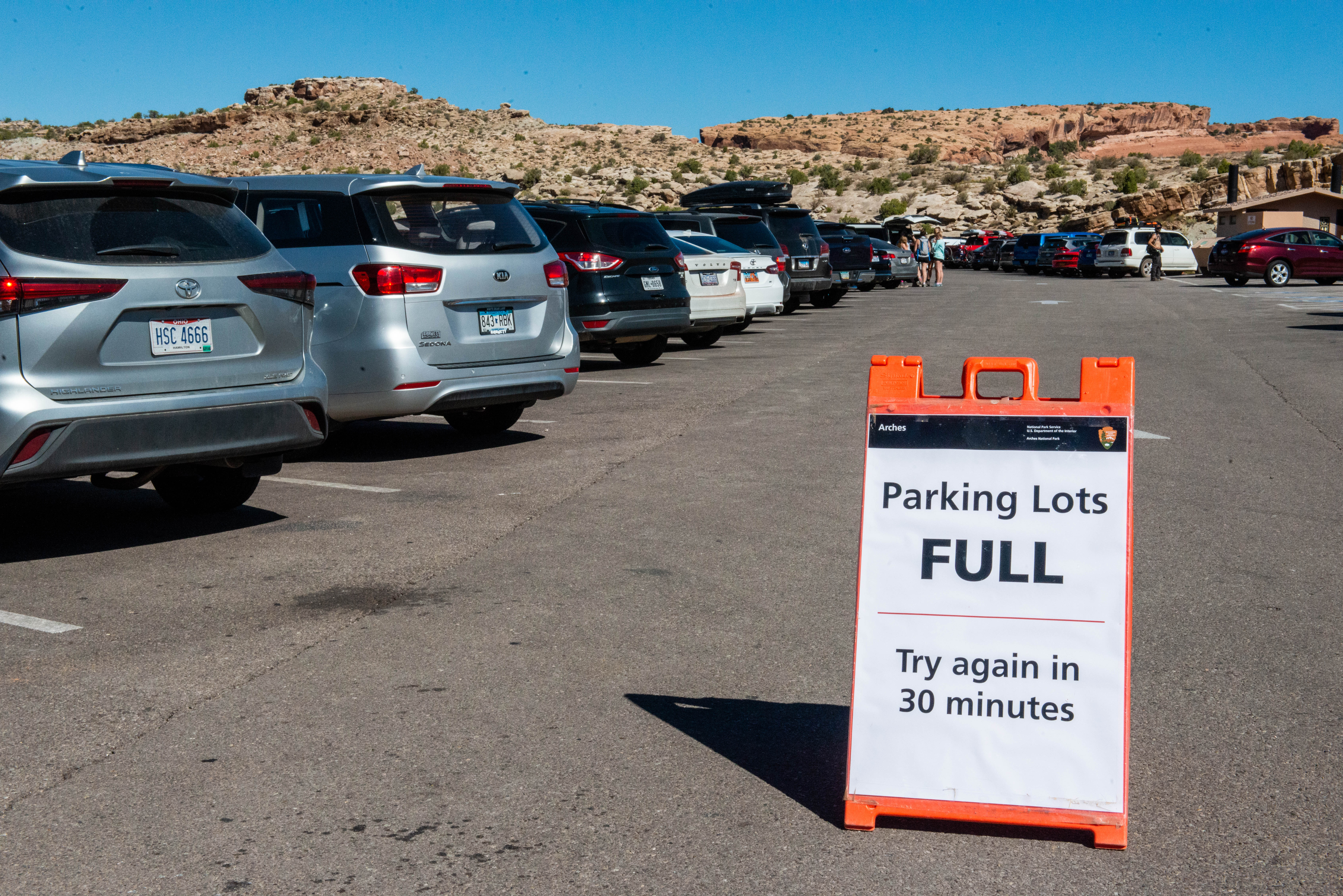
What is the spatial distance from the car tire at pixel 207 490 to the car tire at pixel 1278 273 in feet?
114

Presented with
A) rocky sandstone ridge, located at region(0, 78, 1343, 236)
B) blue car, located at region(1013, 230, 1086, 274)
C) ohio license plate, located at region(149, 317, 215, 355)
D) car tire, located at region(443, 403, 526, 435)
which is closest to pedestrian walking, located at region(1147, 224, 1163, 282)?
blue car, located at region(1013, 230, 1086, 274)

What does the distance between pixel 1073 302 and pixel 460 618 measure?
25.9 meters

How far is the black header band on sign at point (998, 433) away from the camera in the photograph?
3.35 m

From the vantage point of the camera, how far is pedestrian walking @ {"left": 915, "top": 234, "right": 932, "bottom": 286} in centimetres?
4131

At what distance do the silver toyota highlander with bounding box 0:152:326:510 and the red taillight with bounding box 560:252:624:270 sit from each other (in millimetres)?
6792

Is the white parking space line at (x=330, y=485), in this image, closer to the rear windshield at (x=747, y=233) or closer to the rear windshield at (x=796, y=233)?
the rear windshield at (x=747, y=233)

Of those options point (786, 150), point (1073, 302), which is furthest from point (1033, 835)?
point (786, 150)

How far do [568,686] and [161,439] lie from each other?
267cm

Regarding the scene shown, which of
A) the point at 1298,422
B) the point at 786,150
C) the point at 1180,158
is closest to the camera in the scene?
the point at 1298,422

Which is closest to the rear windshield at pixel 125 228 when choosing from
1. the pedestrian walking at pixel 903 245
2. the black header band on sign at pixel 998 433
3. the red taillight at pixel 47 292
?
the red taillight at pixel 47 292

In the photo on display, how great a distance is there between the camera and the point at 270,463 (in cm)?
659

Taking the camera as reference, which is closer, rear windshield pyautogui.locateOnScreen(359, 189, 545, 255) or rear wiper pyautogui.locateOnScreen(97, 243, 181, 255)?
rear wiper pyautogui.locateOnScreen(97, 243, 181, 255)

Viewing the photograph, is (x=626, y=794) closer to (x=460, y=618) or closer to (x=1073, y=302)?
(x=460, y=618)

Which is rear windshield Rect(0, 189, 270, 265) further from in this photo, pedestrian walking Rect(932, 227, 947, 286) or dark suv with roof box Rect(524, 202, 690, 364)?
pedestrian walking Rect(932, 227, 947, 286)
